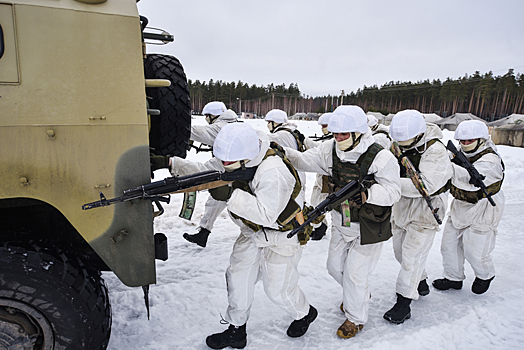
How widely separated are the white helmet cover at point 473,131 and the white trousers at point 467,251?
3.54ft

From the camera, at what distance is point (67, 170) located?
187cm

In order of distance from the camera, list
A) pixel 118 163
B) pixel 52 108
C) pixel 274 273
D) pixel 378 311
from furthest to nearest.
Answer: pixel 378 311 < pixel 274 273 < pixel 118 163 < pixel 52 108

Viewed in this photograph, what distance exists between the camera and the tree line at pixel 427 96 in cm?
4316

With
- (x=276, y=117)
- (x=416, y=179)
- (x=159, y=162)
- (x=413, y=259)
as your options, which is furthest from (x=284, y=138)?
(x=159, y=162)

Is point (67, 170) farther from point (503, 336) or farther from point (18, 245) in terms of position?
point (503, 336)

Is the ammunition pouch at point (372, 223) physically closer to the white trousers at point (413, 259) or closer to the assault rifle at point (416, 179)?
the assault rifle at point (416, 179)

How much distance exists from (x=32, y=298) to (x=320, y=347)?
226cm

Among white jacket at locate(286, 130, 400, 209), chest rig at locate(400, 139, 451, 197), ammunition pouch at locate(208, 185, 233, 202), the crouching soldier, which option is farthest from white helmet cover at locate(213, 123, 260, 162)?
chest rig at locate(400, 139, 451, 197)

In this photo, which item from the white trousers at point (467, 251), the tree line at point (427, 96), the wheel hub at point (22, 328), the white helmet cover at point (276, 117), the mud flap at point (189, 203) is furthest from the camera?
the tree line at point (427, 96)

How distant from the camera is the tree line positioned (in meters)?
43.2

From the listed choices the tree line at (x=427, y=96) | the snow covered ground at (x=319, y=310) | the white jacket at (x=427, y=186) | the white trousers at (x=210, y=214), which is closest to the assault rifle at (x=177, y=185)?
the snow covered ground at (x=319, y=310)

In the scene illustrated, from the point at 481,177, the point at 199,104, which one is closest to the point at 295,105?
the point at 199,104

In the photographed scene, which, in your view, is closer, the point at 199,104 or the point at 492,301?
the point at 492,301

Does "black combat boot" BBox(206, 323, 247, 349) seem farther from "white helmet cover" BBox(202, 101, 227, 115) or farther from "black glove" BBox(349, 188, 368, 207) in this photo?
"white helmet cover" BBox(202, 101, 227, 115)
